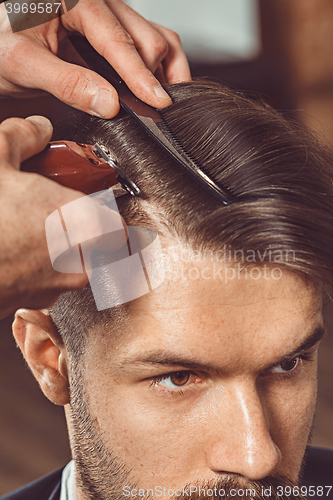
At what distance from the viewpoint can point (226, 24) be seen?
119 centimetres

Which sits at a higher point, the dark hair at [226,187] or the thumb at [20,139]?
the thumb at [20,139]

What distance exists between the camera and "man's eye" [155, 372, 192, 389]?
472 millimetres

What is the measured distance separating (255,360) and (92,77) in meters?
0.34

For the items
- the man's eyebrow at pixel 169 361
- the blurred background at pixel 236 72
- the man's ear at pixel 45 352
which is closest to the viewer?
the man's eyebrow at pixel 169 361

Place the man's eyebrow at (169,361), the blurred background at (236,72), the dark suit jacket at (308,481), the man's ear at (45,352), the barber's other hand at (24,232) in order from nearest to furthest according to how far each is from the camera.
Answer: the barber's other hand at (24,232)
the man's eyebrow at (169,361)
the man's ear at (45,352)
the dark suit jacket at (308,481)
the blurred background at (236,72)

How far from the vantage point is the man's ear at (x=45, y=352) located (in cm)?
54

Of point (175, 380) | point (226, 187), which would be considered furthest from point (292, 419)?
point (226, 187)

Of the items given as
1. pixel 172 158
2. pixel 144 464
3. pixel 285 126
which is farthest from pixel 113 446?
pixel 285 126

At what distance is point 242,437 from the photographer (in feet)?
1.45

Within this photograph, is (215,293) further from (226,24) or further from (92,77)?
(226,24)

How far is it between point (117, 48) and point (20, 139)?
0.23m

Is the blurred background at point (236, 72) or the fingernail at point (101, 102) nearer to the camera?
the fingernail at point (101, 102)

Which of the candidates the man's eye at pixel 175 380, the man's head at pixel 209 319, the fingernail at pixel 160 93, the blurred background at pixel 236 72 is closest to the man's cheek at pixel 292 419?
the man's head at pixel 209 319

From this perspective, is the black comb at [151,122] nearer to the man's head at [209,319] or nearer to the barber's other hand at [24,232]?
the man's head at [209,319]
